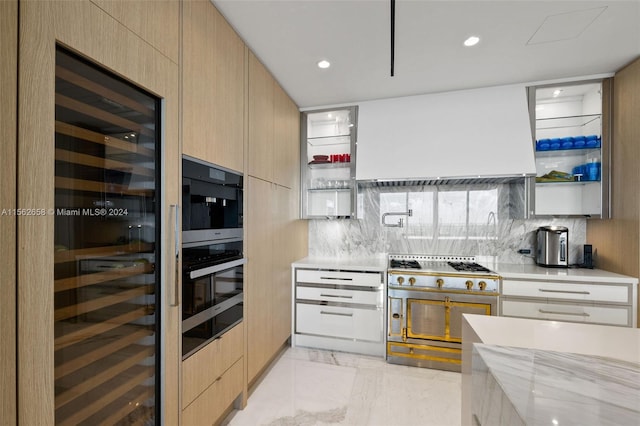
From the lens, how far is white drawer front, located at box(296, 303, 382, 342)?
2.64 m

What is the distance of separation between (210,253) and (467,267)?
2355 mm

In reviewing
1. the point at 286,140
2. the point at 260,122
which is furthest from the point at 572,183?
the point at 260,122

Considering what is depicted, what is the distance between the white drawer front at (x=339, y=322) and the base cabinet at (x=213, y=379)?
3.27 feet

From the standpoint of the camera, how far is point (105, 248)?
1.02 m

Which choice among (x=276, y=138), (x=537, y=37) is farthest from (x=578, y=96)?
(x=276, y=138)

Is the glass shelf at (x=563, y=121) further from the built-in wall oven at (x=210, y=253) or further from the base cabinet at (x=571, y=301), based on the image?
the built-in wall oven at (x=210, y=253)

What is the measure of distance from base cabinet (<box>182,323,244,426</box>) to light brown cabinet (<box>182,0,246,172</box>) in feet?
3.62

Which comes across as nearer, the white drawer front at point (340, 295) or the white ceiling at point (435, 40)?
the white ceiling at point (435, 40)

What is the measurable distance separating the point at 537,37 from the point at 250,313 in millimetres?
2863

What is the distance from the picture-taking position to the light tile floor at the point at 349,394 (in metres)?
1.83

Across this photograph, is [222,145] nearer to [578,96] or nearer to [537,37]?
[537,37]

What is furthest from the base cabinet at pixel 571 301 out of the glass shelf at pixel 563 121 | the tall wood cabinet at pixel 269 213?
the tall wood cabinet at pixel 269 213

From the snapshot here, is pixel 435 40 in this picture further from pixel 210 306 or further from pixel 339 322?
pixel 339 322

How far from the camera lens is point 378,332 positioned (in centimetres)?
263
